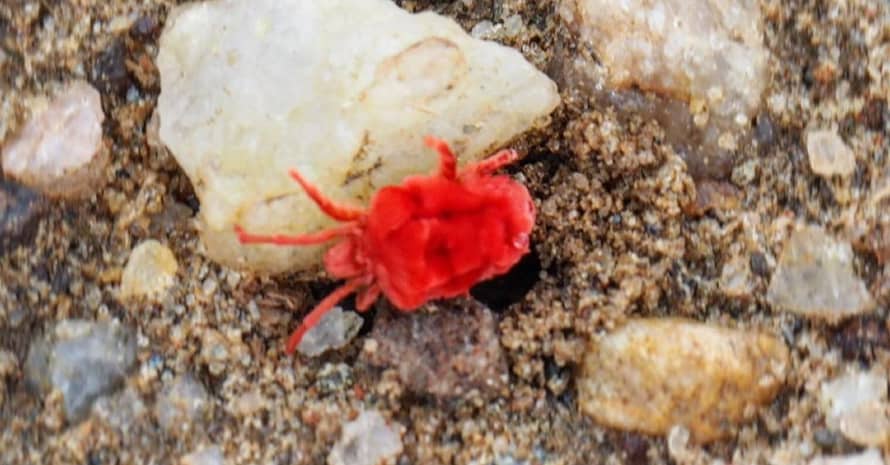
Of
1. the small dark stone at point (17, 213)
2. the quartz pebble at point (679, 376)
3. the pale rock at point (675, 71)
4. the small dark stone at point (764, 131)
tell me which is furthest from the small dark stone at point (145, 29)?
the small dark stone at point (764, 131)

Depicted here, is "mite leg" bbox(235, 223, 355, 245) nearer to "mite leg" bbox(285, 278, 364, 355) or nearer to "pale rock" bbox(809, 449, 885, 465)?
"mite leg" bbox(285, 278, 364, 355)

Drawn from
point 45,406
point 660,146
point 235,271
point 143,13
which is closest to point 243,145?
point 235,271

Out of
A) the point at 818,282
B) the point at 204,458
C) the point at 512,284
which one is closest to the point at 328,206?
the point at 512,284

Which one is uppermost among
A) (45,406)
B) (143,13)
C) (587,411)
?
(143,13)

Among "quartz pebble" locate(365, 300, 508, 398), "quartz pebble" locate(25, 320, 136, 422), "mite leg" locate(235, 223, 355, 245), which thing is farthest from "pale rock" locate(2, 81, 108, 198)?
"quartz pebble" locate(365, 300, 508, 398)

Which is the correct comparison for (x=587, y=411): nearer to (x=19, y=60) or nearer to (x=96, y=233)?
(x=96, y=233)

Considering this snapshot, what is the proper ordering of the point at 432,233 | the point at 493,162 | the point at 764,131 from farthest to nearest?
the point at 764,131 < the point at 493,162 < the point at 432,233

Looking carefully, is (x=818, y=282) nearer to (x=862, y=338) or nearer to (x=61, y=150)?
(x=862, y=338)
